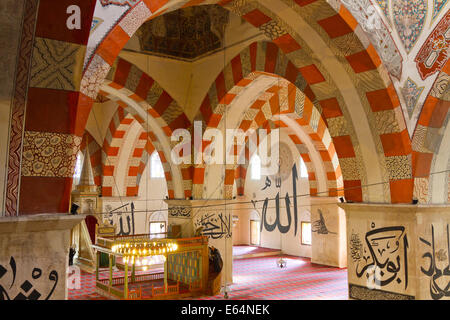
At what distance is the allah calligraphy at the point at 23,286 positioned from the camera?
2676mm

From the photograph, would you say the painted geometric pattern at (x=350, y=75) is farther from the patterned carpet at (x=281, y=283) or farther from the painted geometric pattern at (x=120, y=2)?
the patterned carpet at (x=281, y=283)

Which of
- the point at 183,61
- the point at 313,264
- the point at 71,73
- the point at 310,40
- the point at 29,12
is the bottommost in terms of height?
the point at 313,264

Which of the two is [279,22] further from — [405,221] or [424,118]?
[405,221]

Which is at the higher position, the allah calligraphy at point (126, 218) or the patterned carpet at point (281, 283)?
the allah calligraphy at point (126, 218)

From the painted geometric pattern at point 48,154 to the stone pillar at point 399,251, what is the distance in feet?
11.6

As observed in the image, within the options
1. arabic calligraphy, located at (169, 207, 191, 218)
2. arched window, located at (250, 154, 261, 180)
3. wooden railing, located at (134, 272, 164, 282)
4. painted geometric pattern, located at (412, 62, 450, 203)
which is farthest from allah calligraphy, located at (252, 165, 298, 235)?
painted geometric pattern, located at (412, 62, 450, 203)

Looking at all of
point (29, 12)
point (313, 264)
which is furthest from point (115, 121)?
point (29, 12)

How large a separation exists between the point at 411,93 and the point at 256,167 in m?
10.8

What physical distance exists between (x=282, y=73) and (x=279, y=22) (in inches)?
83.6

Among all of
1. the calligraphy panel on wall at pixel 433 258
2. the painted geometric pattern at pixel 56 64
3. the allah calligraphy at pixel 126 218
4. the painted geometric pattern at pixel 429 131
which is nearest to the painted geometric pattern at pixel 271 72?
the painted geometric pattern at pixel 429 131

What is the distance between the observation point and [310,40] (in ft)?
16.2

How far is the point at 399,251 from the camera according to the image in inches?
193

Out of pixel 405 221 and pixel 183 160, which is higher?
pixel 183 160

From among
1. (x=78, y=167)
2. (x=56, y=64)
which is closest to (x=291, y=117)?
(x=78, y=167)
